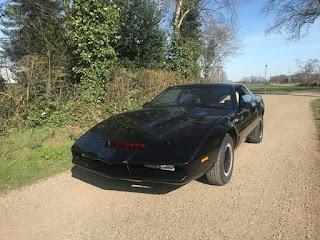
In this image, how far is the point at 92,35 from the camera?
739 cm

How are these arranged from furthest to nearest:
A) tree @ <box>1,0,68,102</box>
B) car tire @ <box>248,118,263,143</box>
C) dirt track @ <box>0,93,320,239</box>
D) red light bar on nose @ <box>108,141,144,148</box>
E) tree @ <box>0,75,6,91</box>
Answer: tree @ <box>1,0,68,102</box>
tree @ <box>0,75,6,91</box>
car tire @ <box>248,118,263,143</box>
red light bar on nose @ <box>108,141,144,148</box>
dirt track @ <box>0,93,320,239</box>

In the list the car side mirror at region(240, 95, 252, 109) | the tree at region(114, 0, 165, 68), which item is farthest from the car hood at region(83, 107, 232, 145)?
the tree at region(114, 0, 165, 68)

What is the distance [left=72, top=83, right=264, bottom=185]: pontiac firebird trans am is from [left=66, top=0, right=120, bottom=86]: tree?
12.8ft

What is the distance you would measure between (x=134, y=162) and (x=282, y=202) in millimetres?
1821

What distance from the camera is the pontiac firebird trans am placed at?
2.74 m

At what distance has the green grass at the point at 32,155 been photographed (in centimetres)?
394

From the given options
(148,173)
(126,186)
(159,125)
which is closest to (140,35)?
(159,125)

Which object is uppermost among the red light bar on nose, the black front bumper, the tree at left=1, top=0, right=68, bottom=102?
the tree at left=1, top=0, right=68, bottom=102

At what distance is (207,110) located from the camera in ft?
13.0

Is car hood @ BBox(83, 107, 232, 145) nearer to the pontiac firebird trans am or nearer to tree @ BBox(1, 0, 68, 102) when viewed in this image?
the pontiac firebird trans am

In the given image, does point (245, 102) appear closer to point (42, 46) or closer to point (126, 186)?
point (126, 186)

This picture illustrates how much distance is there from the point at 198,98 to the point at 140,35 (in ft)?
20.1

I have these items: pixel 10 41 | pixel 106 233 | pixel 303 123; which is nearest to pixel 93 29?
pixel 10 41

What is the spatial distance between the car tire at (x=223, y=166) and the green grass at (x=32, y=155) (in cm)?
247
